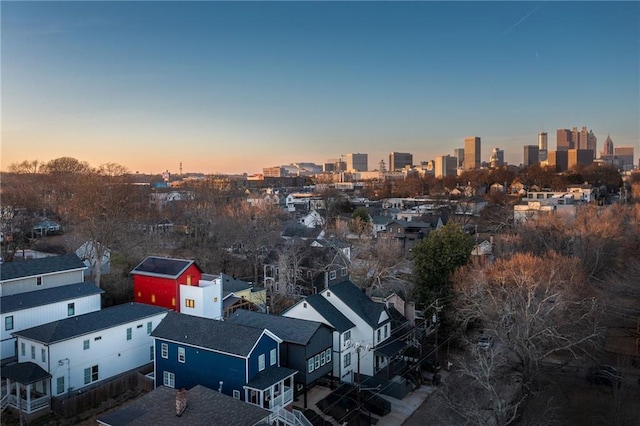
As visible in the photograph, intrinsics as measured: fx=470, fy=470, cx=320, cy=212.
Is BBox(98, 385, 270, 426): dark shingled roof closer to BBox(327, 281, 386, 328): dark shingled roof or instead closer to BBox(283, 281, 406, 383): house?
BBox(283, 281, 406, 383): house

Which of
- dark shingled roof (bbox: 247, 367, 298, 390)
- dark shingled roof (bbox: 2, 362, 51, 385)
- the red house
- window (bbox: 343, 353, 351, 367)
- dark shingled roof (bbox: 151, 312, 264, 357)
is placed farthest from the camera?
the red house

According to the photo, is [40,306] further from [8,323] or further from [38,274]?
[38,274]

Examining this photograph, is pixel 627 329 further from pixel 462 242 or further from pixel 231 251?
pixel 231 251

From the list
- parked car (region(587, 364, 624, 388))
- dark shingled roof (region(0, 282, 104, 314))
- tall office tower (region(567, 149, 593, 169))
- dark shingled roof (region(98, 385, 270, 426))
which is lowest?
parked car (region(587, 364, 624, 388))

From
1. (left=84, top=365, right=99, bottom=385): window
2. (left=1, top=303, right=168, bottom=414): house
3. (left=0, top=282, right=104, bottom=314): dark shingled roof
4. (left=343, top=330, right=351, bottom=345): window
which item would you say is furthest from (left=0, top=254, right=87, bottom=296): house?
(left=343, top=330, right=351, bottom=345): window

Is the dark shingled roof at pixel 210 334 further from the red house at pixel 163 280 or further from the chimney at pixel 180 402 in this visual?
the red house at pixel 163 280

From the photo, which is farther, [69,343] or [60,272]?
[60,272]

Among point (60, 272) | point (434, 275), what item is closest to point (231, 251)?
point (60, 272)
